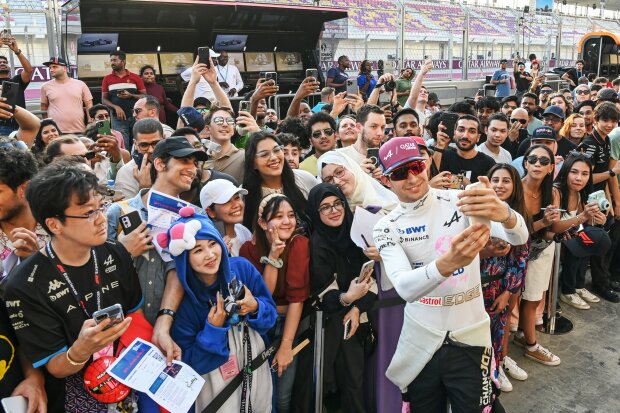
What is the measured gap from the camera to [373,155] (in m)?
4.03

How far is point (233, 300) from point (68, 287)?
0.72 meters

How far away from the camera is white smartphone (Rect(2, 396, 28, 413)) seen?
6.12 ft

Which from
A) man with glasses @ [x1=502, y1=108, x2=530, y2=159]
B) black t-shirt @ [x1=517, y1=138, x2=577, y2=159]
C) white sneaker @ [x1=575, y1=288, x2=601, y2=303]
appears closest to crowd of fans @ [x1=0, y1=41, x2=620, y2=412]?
white sneaker @ [x1=575, y1=288, x2=601, y2=303]

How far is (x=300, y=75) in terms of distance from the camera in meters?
11.0

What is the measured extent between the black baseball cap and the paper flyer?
103 centimetres

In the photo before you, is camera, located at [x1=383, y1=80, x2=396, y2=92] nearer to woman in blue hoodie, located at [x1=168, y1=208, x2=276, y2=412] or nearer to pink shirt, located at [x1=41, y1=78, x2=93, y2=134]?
pink shirt, located at [x1=41, y1=78, x2=93, y2=134]

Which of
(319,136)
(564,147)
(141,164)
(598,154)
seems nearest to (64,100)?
(141,164)

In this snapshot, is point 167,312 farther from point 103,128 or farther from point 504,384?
point 504,384

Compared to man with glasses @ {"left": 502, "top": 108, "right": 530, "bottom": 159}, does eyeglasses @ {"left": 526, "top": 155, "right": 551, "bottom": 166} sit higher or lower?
lower

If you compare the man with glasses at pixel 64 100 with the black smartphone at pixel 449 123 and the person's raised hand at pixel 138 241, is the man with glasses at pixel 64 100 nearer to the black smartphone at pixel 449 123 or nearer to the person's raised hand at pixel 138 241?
the black smartphone at pixel 449 123

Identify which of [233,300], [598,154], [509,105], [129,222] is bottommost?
[233,300]

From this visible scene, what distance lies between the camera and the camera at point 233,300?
2334 millimetres

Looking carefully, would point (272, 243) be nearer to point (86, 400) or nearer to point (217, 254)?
point (217, 254)

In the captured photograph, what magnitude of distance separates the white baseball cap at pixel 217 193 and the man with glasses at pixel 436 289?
892mm
